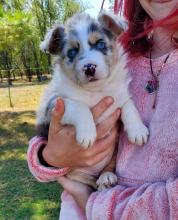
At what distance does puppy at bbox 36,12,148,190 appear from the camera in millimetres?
2133

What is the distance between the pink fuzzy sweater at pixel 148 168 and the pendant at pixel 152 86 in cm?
2

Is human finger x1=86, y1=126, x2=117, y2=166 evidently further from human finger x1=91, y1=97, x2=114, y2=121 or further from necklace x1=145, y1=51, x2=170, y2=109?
necklace x1=145, y1=51, x2=170, y2=109

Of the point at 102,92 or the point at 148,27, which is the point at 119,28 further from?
the point at 102,92

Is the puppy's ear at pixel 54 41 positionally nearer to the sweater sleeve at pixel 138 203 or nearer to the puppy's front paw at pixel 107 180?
the puppy's front paw at pixel 107 180

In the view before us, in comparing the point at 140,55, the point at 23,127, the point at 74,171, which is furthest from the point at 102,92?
the point at 23,127

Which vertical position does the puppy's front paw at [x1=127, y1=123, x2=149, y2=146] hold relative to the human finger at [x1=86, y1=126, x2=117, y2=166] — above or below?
above

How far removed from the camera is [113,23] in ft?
7.84

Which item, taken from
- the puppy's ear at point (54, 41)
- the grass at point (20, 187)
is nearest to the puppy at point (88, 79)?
the puppy's ear at point (54, 41)

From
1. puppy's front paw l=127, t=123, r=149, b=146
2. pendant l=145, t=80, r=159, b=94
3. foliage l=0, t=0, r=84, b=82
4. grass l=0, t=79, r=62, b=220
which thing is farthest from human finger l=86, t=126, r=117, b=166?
foliage l=0, t=0, r=84, b=82

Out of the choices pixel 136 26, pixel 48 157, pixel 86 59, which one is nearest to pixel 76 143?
pixel 48 157

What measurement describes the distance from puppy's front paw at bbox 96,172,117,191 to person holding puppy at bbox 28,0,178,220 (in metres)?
0.04

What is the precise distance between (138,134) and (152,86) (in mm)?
241

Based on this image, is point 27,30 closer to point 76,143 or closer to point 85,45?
point 85,45

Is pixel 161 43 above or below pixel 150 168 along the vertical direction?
above
